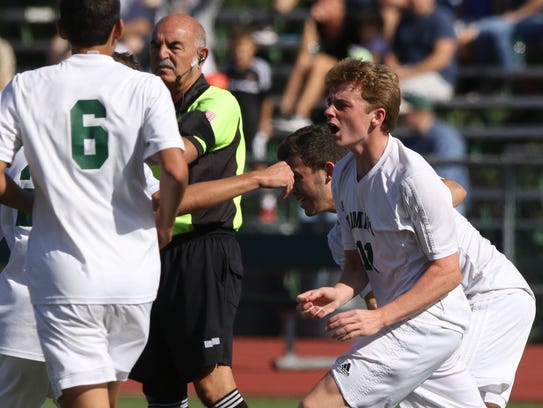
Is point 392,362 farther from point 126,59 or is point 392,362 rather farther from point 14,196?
point 126,59

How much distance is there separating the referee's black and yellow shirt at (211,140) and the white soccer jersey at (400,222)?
89 cm

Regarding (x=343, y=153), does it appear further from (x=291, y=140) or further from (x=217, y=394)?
(x=217, y=394)

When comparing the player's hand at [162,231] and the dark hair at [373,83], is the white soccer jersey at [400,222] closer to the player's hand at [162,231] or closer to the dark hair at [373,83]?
the dark hair at [373,83]

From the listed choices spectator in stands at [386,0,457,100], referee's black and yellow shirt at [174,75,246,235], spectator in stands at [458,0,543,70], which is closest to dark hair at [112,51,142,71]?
referee's black and yellow shirt at [174,75,246,235]

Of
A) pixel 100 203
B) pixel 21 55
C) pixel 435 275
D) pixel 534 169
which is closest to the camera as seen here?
pixel 100 203

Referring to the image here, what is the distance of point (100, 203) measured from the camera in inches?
186

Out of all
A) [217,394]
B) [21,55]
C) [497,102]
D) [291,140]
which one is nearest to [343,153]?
[291,140]

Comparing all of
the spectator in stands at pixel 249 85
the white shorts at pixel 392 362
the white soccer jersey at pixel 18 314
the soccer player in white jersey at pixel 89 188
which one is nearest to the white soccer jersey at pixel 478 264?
the white shorts at pixel 392 362

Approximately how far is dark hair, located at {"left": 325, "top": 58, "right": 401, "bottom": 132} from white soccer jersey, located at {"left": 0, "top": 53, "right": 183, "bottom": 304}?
2.91ft

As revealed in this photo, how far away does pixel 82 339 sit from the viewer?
4.71 meters

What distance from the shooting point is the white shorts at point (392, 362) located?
507cm

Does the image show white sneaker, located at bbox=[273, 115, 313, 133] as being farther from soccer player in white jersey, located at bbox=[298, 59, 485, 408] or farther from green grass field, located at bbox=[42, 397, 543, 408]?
soccer player in white jersey, located at bbox=[298, 59, 485, 408]

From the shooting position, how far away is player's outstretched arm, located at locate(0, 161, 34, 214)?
486cm

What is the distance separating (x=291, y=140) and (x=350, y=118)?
85 cm
